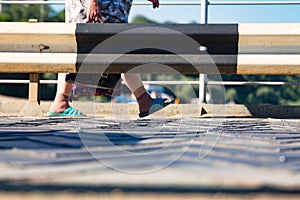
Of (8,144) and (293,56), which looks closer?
(8,144)

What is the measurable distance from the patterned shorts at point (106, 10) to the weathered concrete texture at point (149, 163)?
2505 mm

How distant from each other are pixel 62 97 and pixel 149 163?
3.56 meters

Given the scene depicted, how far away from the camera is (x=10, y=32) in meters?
4.88

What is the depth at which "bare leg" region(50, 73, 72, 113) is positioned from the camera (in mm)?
5223

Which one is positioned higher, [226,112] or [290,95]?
[226,112]

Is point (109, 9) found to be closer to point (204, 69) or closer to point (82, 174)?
point (204, 69)

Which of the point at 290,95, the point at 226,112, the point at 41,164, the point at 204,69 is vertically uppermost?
the point at 41,164

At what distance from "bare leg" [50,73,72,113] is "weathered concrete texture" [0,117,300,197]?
242 centimetres

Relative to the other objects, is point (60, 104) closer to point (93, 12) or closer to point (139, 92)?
point (139, 92)

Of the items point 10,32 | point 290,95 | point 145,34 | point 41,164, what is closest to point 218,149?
point 41,164

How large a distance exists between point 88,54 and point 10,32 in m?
0.62

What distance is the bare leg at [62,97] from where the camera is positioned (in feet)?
17.1

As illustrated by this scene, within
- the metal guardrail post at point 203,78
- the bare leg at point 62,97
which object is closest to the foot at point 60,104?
the bare leg at point 62,97

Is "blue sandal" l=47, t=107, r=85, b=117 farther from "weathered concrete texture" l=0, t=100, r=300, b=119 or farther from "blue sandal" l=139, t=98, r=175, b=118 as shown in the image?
"blue sandal" l=139, t=98, r=175, b=118
